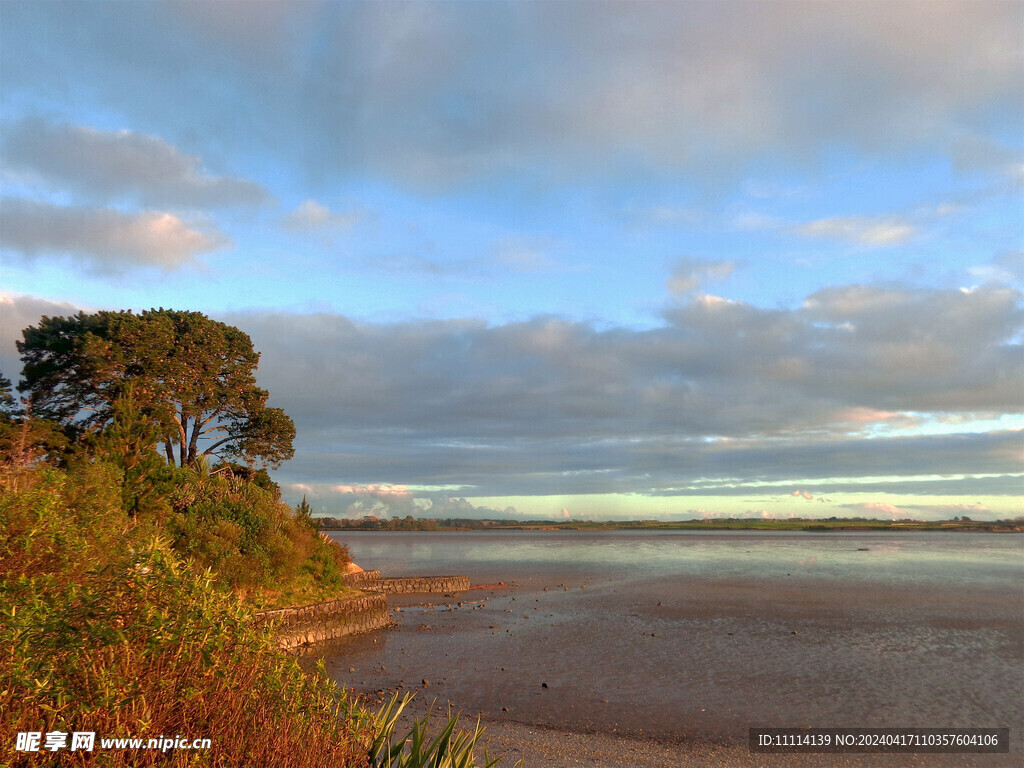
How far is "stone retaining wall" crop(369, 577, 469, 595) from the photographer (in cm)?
3262

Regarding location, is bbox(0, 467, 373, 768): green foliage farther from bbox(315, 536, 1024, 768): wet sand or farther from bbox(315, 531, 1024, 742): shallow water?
bbox(315, 531, 1024, 742): shallow water

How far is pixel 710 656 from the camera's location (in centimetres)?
1717

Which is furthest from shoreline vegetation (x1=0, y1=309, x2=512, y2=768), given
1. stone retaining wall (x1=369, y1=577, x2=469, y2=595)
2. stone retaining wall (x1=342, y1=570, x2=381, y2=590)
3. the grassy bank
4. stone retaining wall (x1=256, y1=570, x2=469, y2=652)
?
stone retaining wall (x1=369, y1=577, x2=469, y2=595)

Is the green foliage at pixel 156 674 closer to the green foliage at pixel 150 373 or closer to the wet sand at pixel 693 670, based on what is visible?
the wet sand at pixel 693 670

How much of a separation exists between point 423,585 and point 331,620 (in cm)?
1428

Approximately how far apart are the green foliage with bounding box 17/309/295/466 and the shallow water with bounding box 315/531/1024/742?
1487cm

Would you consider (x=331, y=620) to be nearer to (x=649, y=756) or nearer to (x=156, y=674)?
(x=649, y=756)

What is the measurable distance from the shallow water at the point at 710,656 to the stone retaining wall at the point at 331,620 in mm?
902

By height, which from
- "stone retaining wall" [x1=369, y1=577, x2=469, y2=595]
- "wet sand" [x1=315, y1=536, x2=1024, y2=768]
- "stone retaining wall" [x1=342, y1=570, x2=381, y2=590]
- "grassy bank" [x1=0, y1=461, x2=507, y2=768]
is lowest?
"stone retaining wall" [x1=369, y1=577, x2=469, y2=595]

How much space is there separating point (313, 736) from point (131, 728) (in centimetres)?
121

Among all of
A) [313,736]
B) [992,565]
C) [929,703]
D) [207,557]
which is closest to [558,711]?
[929,703]

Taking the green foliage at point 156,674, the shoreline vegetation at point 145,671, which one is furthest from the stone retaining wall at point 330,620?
the green foliage at point 156,674

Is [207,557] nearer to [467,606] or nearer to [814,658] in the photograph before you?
[467,606]

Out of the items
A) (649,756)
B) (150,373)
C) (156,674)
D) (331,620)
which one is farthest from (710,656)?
(150,373)
